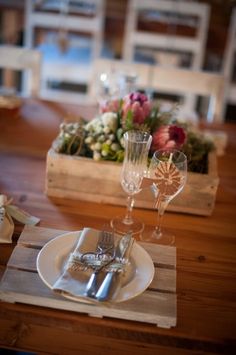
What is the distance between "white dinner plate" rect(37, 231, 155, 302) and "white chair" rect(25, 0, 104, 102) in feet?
5.30

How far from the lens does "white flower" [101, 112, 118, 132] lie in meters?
1.31

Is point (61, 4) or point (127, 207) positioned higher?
point (61, 4)

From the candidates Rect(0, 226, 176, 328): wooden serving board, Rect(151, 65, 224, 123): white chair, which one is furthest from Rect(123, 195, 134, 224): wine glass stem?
Rect(151, 65, 224, 123): white chair

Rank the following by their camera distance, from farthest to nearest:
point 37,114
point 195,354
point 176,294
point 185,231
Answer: point 37,114 → point 185,231 → point 176,294 → point 195,354

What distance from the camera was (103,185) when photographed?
130 cm

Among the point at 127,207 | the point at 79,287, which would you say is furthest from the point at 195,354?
the point at 127,207

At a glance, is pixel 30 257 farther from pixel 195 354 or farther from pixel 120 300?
pixel 195 354

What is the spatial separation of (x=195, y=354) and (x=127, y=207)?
0.50 meters

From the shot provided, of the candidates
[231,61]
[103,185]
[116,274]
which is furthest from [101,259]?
[231,61]

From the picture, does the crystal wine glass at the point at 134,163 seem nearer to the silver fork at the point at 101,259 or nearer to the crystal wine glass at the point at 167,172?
the crystal wine glass at the point at 167,172

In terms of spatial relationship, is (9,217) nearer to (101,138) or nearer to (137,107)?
(101,138)

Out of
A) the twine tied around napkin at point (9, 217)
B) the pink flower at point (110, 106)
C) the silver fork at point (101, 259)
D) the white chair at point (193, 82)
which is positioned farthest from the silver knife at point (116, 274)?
the white chair at point (193, 82)

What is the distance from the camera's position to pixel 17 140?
163cm

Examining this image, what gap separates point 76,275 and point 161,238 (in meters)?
0.31
